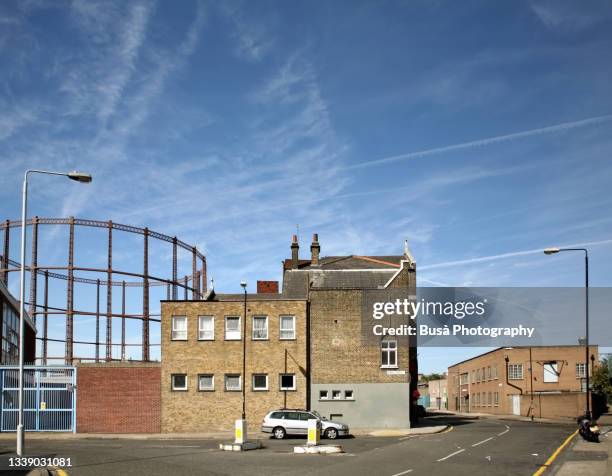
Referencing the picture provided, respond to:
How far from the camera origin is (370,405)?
4884 cm

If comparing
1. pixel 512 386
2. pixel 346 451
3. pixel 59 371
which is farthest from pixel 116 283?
pixel 346 451

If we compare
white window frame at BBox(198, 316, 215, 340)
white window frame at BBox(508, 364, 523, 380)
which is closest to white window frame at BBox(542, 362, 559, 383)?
white window frame at BBox(508, 364, 523, 380)

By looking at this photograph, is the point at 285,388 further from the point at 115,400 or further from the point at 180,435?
the point at 115,400

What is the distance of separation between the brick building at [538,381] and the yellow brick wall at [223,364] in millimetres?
36505

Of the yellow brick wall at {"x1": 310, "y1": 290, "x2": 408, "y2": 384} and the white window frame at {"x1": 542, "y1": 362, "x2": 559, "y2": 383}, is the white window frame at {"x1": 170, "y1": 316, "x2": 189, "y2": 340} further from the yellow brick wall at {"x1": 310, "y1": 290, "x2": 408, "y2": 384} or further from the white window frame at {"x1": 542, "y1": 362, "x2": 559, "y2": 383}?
the white window frame at {"x1": 542, "y1": 362, "x2": 559, "y2": 383}

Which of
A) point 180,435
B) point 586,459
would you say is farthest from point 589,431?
point 180,435

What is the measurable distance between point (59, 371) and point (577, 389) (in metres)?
57.9

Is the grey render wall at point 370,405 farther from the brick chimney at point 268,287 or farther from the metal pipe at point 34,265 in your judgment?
the metal pipe at point 34,265

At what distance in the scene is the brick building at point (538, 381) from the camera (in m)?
73.6

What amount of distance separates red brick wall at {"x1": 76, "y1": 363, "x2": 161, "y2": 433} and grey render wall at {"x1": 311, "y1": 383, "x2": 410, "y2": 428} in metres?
11.3

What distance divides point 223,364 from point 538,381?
47063mm

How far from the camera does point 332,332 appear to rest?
49.9m

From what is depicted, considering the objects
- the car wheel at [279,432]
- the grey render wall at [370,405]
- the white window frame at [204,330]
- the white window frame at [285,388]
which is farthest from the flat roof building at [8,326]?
the grey render wall at [370,405]

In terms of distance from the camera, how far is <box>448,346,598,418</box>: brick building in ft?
242
